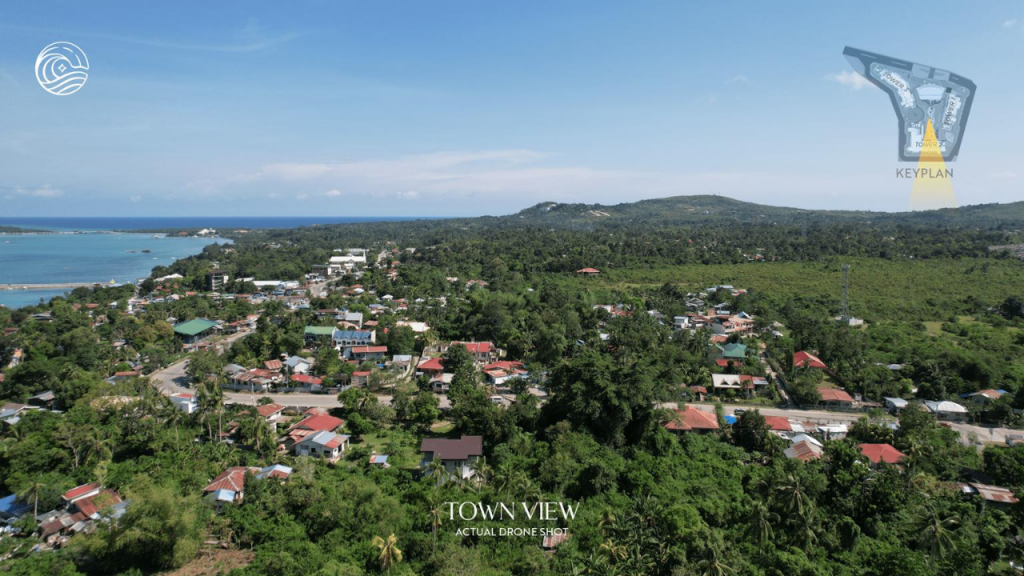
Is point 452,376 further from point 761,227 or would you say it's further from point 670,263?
point 761,227

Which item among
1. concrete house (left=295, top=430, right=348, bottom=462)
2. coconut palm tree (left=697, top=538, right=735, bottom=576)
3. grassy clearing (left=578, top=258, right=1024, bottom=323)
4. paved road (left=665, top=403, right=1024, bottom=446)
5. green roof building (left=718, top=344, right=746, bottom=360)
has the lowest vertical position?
paved road (left=665, top=403, right=1024, bottom=446)

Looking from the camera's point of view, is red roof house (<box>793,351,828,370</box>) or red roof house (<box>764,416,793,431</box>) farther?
red roof house (<box>793,351,828,370</box>)

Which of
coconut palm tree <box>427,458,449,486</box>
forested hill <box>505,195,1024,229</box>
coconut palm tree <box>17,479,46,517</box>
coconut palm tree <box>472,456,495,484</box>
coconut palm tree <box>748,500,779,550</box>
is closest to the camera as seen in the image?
coconut palm tree <box>748,500,779,550</box>

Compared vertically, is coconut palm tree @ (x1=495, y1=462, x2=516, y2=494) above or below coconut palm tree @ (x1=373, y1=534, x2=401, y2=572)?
above

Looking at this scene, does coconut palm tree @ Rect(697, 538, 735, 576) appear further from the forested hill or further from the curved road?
the forested hill

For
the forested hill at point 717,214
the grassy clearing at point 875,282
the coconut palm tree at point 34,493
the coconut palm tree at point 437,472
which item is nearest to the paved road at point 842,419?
the coconut palm tree at point 437,472

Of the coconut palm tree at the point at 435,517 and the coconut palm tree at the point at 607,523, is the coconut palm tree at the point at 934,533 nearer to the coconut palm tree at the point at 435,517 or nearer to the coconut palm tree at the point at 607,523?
the coconut palm tree at the point at 607,523

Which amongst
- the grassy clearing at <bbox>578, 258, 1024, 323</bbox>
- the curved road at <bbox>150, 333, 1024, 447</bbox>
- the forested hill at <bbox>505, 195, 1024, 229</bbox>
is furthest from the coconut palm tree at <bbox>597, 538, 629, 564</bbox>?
the forested hill at <bbox>505, 195, 1024, 229</bbox>

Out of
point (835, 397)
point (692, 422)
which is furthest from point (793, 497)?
point (835, 397)
